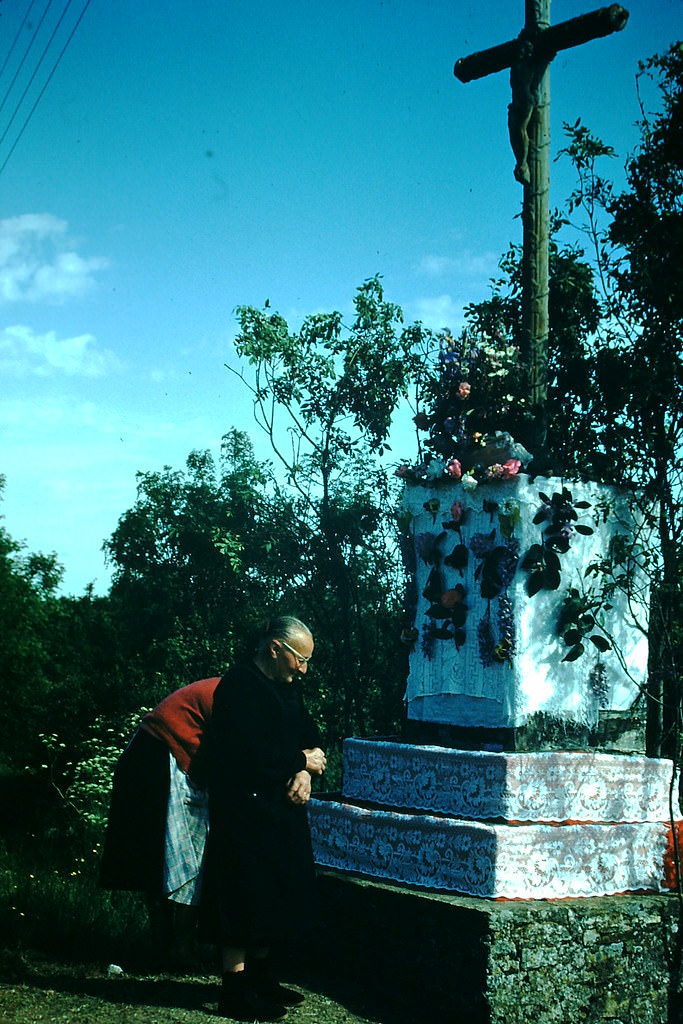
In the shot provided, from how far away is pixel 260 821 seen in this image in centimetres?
529

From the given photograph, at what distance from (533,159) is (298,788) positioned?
4.15 metres

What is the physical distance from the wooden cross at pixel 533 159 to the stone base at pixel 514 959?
9.16 feet

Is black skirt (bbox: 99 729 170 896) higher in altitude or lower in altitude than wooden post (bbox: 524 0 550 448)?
lower

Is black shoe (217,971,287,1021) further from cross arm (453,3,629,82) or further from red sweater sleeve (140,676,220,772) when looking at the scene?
cross arm (453,3,629,82)

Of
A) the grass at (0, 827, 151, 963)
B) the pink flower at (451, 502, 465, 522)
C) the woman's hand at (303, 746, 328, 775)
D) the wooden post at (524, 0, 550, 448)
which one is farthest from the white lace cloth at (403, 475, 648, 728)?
the grass at (0, 827, 151, 963)

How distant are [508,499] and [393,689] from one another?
153 inches

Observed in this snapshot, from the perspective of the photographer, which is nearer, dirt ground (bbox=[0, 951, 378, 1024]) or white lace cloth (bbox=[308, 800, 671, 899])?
dirt ground (bbox=[0, 951, 378, 1024])

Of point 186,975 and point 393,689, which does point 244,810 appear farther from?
point 393,689

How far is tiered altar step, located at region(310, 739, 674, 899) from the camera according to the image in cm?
571

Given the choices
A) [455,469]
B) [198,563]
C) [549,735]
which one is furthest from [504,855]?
[198,563]

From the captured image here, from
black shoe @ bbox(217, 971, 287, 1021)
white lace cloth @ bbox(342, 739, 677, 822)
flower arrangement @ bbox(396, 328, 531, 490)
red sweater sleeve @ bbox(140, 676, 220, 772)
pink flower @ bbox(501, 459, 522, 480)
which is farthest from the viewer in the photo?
flower arrangement @ bbox(396, 328, 531, 490)

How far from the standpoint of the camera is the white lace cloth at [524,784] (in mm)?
5938

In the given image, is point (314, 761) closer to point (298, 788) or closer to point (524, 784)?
point (298, 788)

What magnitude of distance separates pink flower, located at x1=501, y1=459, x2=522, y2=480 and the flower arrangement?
0.12 metres
